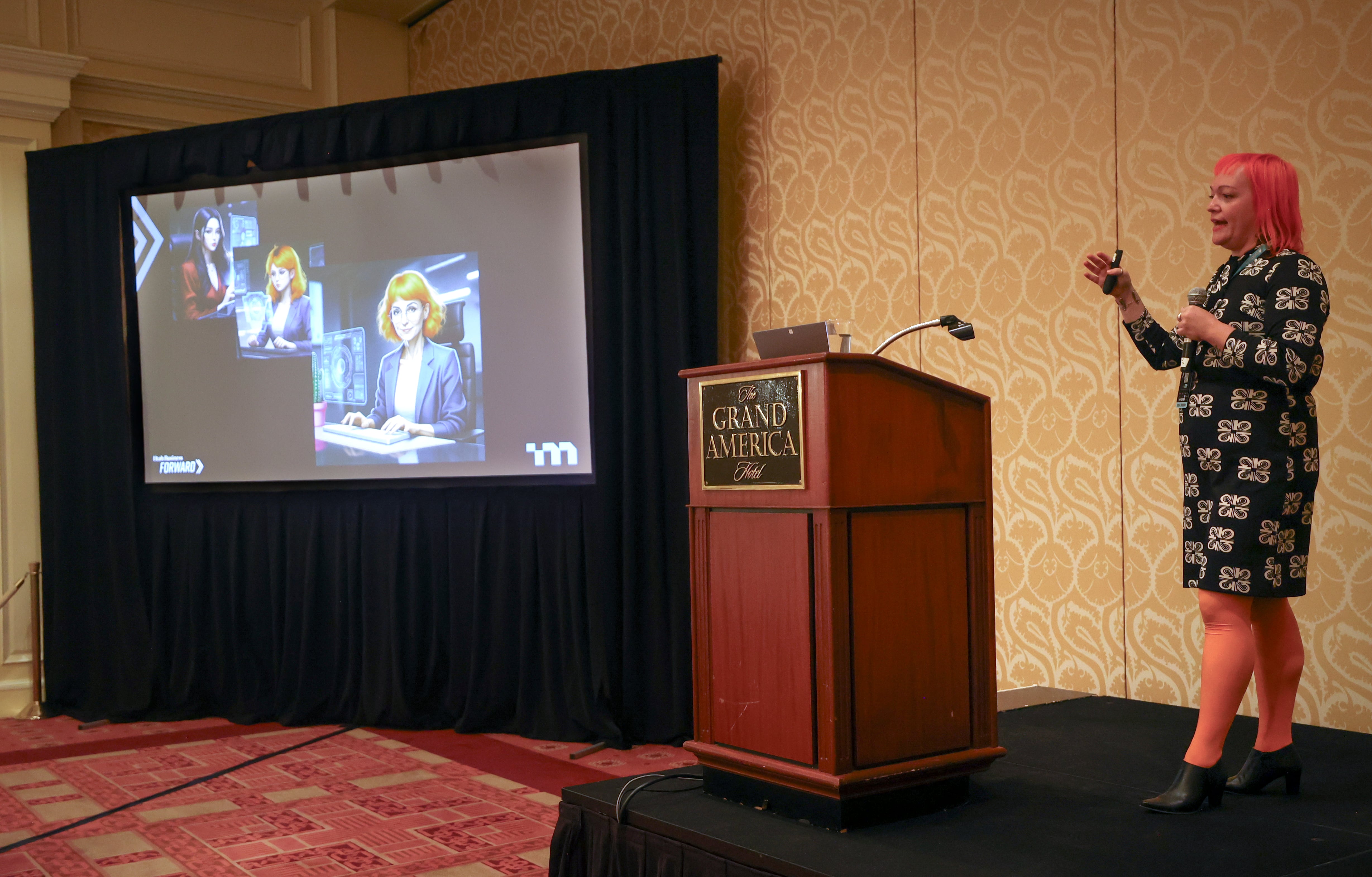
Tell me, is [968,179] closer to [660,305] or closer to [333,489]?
[660,305]

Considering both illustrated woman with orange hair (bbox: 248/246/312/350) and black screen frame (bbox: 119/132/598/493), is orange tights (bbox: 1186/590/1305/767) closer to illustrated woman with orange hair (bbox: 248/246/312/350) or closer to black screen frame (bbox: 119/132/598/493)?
black screen frame (bbox: 119/132/598/493)

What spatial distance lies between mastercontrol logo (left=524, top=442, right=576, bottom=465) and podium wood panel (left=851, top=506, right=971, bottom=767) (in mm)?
2649

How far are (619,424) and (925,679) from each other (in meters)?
2.63

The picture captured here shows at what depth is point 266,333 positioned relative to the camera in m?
5.20

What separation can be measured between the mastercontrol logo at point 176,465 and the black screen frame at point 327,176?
5cm

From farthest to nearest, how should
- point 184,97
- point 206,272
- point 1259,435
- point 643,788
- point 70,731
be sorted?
point 184,97 < point 206,272 < point 70,731 < point 643,788 < point 1259,435

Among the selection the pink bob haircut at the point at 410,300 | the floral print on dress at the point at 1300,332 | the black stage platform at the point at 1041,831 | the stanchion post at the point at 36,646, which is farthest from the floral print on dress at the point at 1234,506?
the stanchion post at the point at 36,646

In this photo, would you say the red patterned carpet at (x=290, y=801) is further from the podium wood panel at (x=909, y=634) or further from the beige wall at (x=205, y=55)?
the beige wall at (x=205, y=55)

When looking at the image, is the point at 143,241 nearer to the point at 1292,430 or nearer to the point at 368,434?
the point at 368,434

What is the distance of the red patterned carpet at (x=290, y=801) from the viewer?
9.98ft

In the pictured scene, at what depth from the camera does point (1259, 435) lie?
2.12m

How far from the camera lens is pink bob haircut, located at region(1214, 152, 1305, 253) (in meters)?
2.17

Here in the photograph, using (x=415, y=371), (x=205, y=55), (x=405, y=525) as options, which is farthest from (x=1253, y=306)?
(x=205, y=55)

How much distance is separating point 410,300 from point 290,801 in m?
2.20
